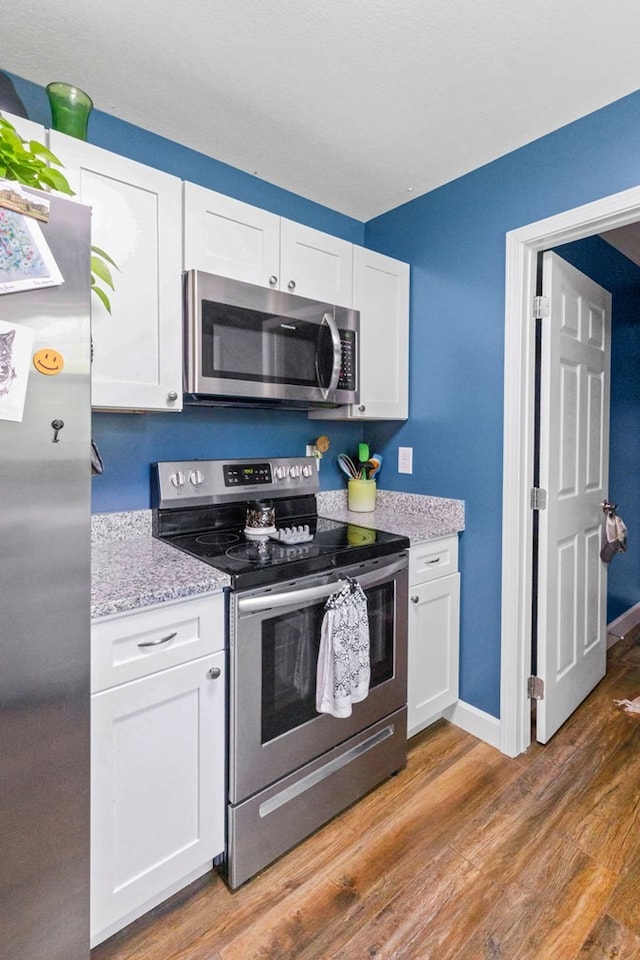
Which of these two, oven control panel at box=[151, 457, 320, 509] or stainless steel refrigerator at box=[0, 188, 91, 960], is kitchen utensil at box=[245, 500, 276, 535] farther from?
stainless steel refrigerator at box=[0, 188, 91, 960]

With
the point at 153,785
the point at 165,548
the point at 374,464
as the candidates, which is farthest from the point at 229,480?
the point at 153,785

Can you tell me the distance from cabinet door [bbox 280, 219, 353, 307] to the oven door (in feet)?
3.72

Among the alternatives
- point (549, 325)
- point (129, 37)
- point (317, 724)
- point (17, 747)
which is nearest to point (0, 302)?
point (17, 747)

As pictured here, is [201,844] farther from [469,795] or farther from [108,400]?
[108,400]

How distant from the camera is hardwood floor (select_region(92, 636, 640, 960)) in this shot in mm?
1297

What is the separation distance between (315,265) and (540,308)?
0.94 m

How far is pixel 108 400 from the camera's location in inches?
60.3

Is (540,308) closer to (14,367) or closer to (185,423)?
(185,423)

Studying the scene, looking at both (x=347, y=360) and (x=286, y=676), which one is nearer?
(x=286, y=676)

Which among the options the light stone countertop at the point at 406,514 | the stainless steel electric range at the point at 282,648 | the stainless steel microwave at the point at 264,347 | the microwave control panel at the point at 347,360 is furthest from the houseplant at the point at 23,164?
the light stone countertop at the point at 406,514

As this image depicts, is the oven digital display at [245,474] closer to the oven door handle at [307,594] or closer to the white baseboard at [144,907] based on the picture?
the oven door handle at [307,594]

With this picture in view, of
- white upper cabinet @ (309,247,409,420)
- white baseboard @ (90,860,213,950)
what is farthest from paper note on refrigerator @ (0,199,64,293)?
white baseboard @ (90,860,213,950)

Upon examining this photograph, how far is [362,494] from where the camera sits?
2.50 meters

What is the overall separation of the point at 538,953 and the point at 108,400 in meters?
1.92
